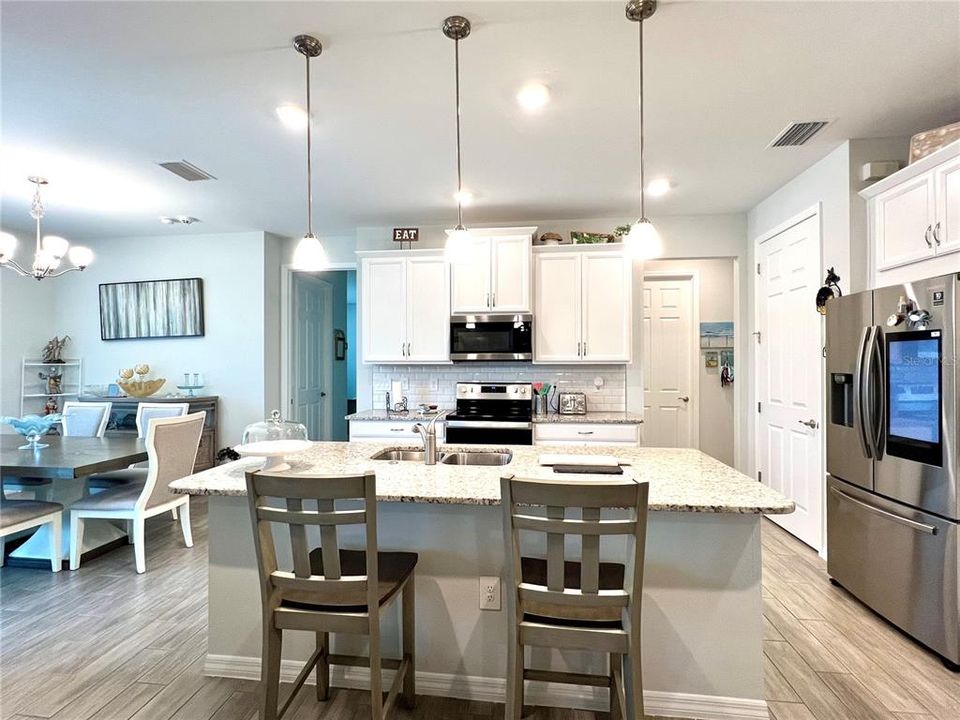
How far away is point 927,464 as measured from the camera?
87.6 inches

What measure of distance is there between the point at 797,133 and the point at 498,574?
298 cm

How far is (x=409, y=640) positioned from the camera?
6.13 ft

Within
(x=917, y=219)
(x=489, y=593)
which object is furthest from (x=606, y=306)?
(x=489, y=593)

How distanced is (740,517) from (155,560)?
3531 millimetres

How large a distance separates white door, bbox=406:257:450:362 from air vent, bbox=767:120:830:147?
2602mm

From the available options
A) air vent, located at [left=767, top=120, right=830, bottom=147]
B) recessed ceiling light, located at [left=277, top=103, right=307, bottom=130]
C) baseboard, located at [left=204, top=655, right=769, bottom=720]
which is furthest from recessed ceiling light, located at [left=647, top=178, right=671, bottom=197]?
baseboard, located at [left=204, top=655, right=769, bottom=720]

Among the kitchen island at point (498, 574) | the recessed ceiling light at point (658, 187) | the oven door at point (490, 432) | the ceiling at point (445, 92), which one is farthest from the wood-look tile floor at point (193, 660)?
the recessed ceiling light at point (658, 187)

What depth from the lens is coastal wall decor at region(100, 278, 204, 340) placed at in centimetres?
527

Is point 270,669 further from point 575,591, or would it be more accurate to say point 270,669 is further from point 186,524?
point 186,524

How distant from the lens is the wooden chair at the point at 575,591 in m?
1.38

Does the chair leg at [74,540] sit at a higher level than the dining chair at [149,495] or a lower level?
lower

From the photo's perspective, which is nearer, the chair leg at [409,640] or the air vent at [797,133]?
the chair leg at [409,640]

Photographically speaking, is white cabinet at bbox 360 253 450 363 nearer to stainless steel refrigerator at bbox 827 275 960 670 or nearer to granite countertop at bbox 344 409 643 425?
granite countertop at bbox 344 409 643 425

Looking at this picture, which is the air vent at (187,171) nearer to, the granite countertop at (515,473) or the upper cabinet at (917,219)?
the granite countertop at (515,473)
